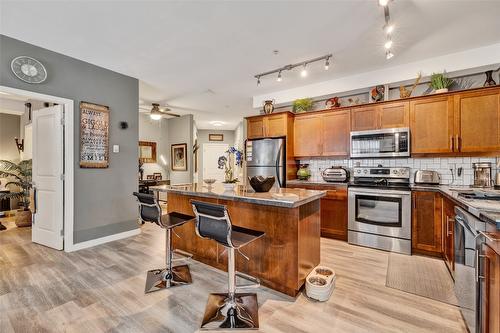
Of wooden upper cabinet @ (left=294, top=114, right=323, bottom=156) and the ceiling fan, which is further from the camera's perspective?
the ceiling fan

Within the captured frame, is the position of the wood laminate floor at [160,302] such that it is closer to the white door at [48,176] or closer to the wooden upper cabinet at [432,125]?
the white door at [48,176]

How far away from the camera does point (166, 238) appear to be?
247cm

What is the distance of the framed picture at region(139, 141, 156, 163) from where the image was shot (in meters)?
6.75

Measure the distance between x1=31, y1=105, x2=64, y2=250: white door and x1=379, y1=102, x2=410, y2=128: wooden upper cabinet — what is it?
4.94 meters

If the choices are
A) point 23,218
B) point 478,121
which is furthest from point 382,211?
point 23,218

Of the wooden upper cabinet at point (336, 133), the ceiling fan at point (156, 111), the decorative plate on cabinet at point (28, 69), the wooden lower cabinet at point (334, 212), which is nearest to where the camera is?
the decorative plate on cabinet at point (28, 69)

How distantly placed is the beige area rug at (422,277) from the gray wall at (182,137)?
5637 millimetres

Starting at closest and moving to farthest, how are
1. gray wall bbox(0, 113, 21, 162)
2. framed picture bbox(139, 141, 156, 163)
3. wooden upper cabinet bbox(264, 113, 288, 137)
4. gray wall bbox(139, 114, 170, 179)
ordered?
wooden upper cabinet bbox(264, 113, 288, 137), gray wall bbox(0, 113, 21, 162), framed picture bbox(139, 141, 156, 163), gray wall bbox(139, 114, 170, 179)

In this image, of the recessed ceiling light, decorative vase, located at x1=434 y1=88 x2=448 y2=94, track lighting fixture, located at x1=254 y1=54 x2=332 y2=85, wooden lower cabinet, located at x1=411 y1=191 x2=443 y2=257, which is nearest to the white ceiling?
track lighting fixture, located at x1=254 y1=54 x2=332 y2=85

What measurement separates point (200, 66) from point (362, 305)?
3.81m

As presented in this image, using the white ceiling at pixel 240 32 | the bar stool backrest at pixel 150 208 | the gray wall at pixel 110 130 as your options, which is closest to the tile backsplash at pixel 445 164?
the white ceiling at pixel 240 32

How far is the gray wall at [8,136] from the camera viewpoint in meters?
5.77

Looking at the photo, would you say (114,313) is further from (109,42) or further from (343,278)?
(109,42)

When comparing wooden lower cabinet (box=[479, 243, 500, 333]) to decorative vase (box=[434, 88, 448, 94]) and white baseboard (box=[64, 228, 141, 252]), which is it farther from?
white baseboard (box=[64, 228, 141, 252])
